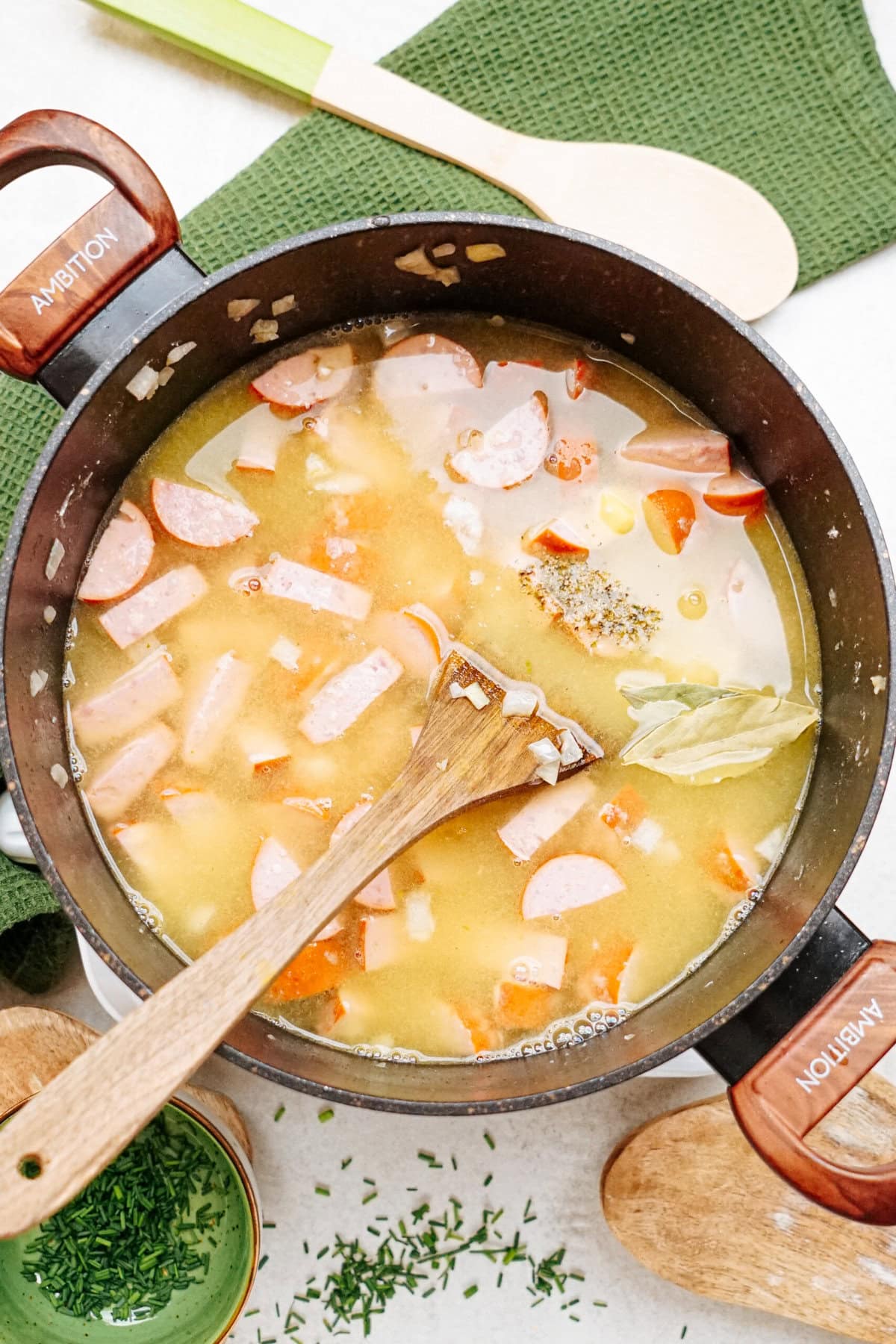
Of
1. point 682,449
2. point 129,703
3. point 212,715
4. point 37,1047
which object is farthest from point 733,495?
point 37,1047

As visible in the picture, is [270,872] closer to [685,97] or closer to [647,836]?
[647,836]

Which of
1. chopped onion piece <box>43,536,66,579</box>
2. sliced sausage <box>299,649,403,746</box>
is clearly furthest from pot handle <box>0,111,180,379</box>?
sliced sausage <box>299,649,403,746</box>

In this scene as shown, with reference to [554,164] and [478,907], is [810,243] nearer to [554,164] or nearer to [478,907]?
[554,164]

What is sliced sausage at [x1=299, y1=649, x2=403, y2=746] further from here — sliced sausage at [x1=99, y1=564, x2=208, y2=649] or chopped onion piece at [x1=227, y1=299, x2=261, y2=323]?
chopped onion piece at [x1=227, y1=299, x2=261, y2=323]

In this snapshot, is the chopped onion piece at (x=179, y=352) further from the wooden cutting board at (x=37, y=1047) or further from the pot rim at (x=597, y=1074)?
the wooden cutting board at (x=37, y=1047)

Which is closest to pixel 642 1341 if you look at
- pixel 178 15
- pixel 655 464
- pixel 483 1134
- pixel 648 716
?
pixel 483 1134
